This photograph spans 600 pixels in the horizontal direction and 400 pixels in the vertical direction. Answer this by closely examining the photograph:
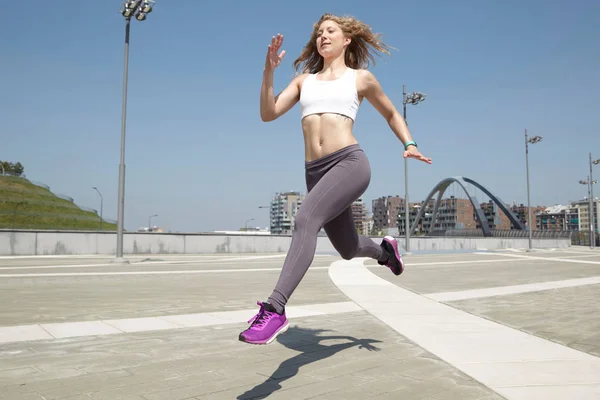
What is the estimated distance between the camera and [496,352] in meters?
3.88

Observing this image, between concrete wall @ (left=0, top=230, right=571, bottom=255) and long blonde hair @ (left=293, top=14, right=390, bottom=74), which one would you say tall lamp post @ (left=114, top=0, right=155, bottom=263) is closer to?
concrete wall @ (left=0, top=230, right=571, bottom=255)

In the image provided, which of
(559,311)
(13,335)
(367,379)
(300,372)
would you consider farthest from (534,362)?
(13,335)

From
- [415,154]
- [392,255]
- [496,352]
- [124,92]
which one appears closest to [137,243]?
[124,92]

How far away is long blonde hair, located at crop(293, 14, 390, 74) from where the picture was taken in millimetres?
3867

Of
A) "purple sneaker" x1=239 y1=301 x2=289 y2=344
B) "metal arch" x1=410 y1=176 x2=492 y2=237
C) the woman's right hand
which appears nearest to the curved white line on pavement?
"purple sneaker" x1=239 y1=301 x2=289 y2=344

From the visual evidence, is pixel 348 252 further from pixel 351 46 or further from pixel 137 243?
pixel 137 243

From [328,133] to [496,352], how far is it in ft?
7.09

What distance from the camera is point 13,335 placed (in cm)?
430

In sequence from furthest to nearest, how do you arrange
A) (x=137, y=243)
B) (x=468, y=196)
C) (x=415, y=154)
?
(x=468, y=196) < (x=137, y=243) < (x=415, y=154)

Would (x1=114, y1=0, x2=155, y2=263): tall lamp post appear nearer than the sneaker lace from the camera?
No

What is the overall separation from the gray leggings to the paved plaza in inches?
25.0

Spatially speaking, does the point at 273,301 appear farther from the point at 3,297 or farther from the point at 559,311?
the point at 3,297

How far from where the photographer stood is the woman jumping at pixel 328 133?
296 centimetres

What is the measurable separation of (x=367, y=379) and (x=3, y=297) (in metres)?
5.92
